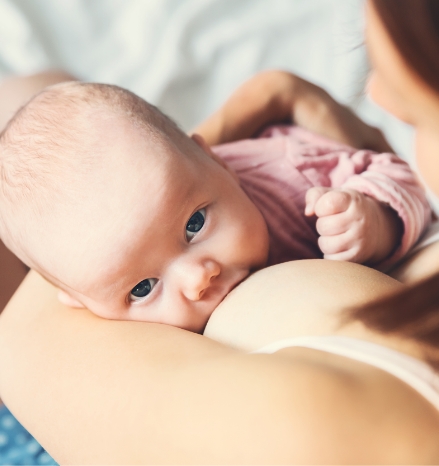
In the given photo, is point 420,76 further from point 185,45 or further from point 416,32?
point 185,45

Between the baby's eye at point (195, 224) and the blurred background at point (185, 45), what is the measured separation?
0.78 metres

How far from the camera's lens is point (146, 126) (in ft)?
2.71

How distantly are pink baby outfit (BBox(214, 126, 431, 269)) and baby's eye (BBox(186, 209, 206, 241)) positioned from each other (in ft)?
0.53

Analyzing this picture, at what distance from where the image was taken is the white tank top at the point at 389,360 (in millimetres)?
494

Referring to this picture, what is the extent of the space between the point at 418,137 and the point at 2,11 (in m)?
1.40

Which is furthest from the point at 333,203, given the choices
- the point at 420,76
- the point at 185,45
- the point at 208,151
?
the point at 185,45

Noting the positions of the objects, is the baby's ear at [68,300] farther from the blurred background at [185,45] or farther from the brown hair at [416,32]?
the blurred background at [185,45]

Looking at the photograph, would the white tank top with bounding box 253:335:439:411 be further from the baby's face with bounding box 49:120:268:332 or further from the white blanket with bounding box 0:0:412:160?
the white blanket with bounding box 0:0:412:160

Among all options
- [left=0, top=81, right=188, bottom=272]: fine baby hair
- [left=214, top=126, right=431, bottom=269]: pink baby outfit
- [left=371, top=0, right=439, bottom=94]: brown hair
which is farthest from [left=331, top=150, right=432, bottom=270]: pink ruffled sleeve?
[left=371, top=0, right=439, bottom=94]: brown hair

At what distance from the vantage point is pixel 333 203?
80cm

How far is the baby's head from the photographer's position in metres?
0.76

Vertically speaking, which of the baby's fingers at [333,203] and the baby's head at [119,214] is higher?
the baby's head at [119,214]

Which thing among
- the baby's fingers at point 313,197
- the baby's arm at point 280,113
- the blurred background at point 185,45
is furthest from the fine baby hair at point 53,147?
the blurred background at point 185,45

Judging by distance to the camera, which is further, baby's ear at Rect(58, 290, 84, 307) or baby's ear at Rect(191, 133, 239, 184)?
baby's ear at Rect(191, 133, 239, 184)
